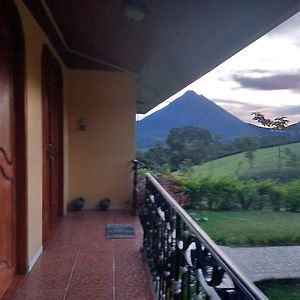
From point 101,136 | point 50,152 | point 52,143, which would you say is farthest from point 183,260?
point 101,136

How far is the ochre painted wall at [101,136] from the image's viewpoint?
207 inches

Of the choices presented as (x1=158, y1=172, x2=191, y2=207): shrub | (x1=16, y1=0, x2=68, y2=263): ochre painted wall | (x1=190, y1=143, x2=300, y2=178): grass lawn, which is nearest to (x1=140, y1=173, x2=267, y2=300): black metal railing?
(x1=16, y1=0, x2=68, y2=263): ochre painted wall

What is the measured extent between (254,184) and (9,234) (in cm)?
714

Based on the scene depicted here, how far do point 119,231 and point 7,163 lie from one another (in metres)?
1.95

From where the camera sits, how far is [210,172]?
8297mm

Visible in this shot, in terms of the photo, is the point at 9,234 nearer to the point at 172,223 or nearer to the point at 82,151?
the point at 172,223

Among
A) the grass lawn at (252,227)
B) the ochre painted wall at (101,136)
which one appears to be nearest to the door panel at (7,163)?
the ochre painted wall at (101,136)

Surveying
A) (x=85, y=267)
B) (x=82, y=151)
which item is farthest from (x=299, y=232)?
(x=85, y=267)

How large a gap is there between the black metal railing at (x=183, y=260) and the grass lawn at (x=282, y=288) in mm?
2528

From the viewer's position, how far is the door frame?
102 inches

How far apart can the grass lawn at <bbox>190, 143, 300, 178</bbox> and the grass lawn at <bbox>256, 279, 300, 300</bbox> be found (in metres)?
3.48

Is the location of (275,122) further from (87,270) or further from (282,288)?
(87,270)

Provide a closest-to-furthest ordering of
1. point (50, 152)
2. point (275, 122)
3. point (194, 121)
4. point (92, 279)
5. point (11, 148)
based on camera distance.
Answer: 1. point (11, 148)
2. point (92, 279)
3. point (50, 152)
4. point (194, 121)
5. point (275, 122)

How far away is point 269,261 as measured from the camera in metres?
5.71
